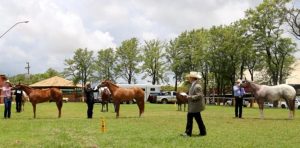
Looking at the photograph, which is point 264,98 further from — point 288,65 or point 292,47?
point 288,65

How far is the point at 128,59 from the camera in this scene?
92.4 meters

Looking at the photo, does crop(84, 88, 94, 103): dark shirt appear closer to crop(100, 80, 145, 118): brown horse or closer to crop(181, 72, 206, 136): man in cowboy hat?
crop(100, 80, 145, 118): brown horse

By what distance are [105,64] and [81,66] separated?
6.56 metres

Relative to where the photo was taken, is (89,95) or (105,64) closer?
(89,95)

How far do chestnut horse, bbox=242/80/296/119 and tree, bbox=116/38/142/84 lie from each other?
6622 centimetres

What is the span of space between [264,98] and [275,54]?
131 ft

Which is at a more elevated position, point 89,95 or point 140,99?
point 89,95

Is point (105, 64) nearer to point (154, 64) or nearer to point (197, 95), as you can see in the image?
point (154, 64)

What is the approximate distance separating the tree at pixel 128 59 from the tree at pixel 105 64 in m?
2.53

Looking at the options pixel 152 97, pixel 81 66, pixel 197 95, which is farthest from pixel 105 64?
pixel 197 95

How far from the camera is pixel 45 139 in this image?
45.5ft

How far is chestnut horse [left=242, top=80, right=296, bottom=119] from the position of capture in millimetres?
24953

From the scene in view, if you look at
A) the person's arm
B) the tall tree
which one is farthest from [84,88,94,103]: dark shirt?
the tall tree

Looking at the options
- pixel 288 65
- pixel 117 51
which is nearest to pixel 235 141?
pixel 288 65
